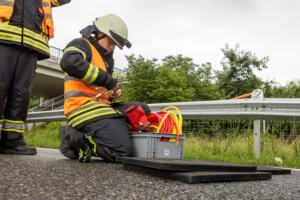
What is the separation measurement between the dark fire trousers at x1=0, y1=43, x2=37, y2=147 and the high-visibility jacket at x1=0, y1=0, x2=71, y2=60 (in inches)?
4.6

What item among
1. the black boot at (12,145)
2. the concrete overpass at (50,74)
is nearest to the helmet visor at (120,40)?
the black boot at (12,145)

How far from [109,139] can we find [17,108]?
112 cm

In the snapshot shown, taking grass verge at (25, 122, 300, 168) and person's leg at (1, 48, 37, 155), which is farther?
grass verge at (25, 122, 300, 168)

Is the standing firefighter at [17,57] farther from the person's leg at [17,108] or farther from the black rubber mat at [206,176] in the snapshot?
the black rubber mat at [206,176]

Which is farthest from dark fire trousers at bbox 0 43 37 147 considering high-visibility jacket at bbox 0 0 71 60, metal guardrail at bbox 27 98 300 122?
metal guardrail at bbox 27 98 300 122

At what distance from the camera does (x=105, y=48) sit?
3.15m

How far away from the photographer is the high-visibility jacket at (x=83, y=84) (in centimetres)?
275

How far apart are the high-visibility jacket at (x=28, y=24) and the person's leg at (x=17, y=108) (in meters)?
0.15

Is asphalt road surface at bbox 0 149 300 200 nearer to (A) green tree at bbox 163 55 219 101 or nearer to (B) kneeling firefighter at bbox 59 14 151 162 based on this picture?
(B) kneeling firefighter at bbox 59 14 151 162

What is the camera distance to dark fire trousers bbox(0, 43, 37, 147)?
2.95 m

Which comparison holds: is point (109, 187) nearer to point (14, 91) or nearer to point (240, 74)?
point (14, 91)

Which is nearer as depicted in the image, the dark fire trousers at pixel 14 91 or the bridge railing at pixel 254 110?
the dark fire trousers at pixel 14 91

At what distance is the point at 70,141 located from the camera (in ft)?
9.32

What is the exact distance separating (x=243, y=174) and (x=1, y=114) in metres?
2.41
